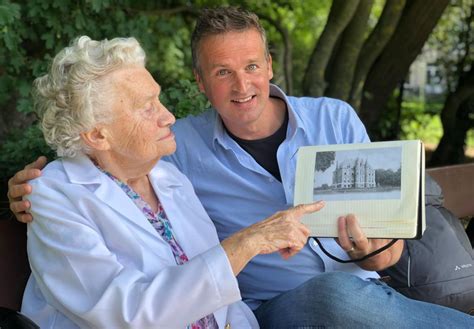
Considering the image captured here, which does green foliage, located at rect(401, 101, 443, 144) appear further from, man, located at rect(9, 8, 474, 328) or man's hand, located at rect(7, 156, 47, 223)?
man's hand, located at rect(7, 156, 47, 223)

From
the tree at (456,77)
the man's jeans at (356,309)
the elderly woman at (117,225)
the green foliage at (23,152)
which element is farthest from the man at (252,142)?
the tree at (456,77)

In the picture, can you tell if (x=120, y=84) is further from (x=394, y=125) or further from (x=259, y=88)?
(x=394, y=125)

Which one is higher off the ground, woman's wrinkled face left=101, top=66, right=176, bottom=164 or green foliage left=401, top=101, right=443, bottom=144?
woman's wrinkled face left=101, top=66, right=176, bottom=164

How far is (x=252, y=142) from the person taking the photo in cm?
313

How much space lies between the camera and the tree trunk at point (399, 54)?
259 inches

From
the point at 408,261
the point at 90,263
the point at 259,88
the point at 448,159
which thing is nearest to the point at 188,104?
the point at 259,88

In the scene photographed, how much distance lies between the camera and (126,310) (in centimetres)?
213

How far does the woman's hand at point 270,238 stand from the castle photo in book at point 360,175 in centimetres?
11

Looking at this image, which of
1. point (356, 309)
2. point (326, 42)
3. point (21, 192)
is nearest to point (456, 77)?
point (326, 42)

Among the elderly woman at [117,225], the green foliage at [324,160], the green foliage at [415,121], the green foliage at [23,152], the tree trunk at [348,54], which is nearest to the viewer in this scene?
the elderly woman at [117,225]

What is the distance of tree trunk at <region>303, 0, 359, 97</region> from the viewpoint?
18.4ft

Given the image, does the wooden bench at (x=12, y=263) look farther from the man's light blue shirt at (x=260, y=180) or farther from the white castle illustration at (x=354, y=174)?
the white castle illustration at (x=354, y=174)

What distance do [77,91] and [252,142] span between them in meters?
0.96

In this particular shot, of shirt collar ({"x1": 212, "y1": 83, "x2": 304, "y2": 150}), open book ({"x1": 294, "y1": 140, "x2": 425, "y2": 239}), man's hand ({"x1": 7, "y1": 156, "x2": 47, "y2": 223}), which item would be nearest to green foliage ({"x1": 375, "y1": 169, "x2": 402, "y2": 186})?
open book ({"x1": 294, "y1": 140, "x2": 425, "y2": 239})
